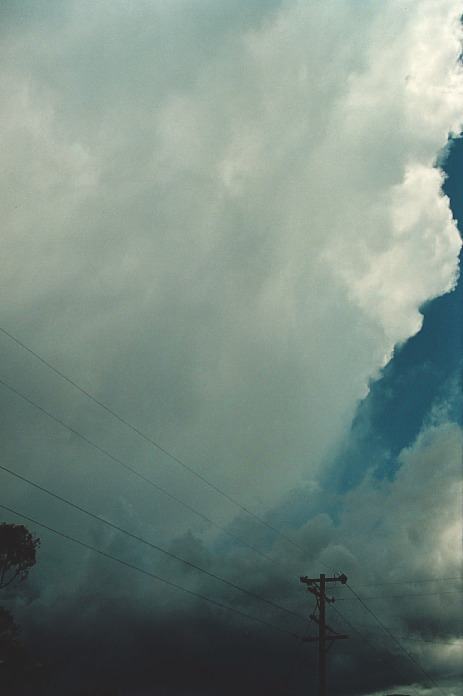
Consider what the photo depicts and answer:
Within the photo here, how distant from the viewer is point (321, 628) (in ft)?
151

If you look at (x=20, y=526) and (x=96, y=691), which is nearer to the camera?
(x=20, y=526)

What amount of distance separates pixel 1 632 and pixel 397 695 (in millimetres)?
83677

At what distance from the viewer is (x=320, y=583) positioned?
161 feet

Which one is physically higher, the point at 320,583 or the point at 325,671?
the point at 320,583

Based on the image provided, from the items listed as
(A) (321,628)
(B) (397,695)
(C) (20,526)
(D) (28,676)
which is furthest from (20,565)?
Result: (B) (397,695)

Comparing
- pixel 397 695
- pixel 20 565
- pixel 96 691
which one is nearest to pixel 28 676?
pixel 20 565

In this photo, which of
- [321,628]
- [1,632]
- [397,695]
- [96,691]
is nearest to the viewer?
[1,632]

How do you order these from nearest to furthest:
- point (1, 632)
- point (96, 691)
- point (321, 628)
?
point (1, 632) < point (321, 628) < point (96, 691)

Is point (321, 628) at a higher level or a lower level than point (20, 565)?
lower

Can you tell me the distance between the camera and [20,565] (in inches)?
1784

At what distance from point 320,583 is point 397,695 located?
71727mm

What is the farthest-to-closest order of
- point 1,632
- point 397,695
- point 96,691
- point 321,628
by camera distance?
point 397,695 < point 96,691 < point 321,628 < point 1,632

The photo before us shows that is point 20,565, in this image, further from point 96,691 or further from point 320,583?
point 96,691

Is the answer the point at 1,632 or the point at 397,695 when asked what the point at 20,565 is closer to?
the point at 1,632
